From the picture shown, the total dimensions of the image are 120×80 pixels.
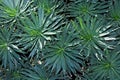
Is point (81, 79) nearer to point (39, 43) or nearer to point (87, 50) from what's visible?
point (87, 50)

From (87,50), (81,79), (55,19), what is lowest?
(81,79)

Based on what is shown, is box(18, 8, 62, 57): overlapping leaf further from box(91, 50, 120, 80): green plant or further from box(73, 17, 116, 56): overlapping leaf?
box(91, 50, 120, 80): green plant

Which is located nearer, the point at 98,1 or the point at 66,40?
the point at 66,40

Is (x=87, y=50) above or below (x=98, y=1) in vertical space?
below

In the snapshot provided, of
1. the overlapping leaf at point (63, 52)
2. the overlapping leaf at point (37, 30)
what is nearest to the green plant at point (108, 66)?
the overlapping leaf at point (63, 52)

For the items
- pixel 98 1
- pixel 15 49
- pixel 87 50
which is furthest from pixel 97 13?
pixel 15 49

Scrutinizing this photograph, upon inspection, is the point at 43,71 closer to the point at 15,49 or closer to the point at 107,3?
the point at 15,49

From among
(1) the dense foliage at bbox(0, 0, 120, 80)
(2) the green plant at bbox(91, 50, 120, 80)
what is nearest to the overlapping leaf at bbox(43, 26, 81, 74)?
(1) the dense foliage at bbox(0, 0, 120, 80)

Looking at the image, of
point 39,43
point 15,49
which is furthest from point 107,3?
point 15,49
